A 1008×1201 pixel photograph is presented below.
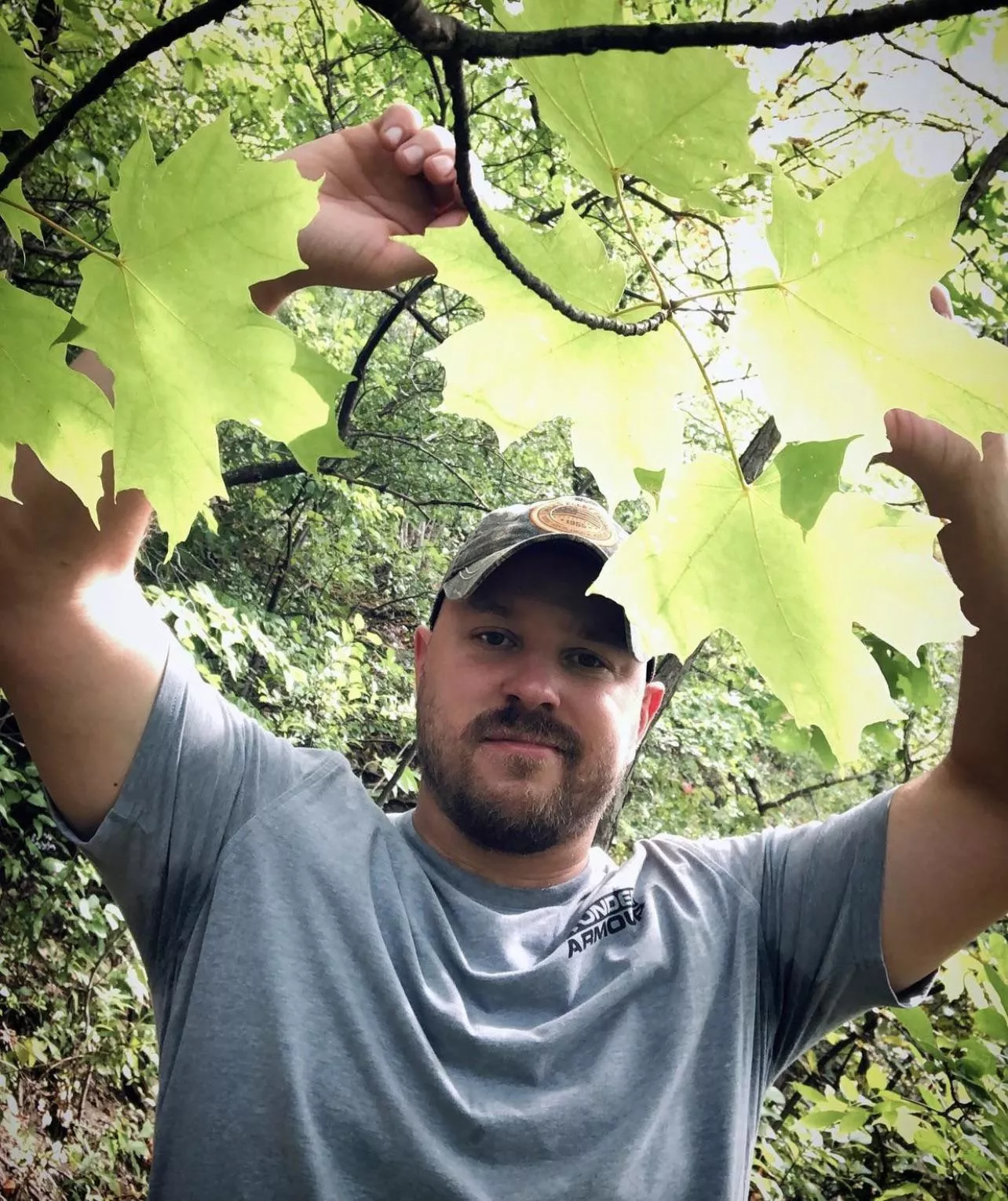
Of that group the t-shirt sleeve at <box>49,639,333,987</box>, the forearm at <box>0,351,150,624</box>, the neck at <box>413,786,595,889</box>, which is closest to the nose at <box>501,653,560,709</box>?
the neck at <box>413,786,595,889</box>

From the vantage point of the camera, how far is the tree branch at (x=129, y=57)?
0.46m

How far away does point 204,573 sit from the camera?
6324 mm

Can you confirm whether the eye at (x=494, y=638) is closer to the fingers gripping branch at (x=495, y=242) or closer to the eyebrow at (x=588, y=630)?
the eyebrow at (x=588, y=630)

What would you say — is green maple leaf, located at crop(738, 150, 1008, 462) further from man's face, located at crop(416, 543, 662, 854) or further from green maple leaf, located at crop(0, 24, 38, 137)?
man's face, located at crop(416, 543, 662, 854)

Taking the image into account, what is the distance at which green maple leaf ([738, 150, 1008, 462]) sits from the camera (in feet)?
1.85

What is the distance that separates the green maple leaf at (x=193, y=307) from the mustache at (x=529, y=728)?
1.18 meters

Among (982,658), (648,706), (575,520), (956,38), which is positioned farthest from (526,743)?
(956,38)

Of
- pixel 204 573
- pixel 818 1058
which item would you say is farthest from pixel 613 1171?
pixel 204 573

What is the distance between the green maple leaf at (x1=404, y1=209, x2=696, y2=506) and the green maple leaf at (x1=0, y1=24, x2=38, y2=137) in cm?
37

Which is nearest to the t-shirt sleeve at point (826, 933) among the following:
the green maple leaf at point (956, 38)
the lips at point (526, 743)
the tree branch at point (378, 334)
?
the lips at point (526, 743)

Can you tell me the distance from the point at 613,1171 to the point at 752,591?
1.09 meters

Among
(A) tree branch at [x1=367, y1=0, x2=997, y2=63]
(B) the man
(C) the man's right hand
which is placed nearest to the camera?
(A) tree branch at [x1=367, y1=0, x2=997, y2=63]

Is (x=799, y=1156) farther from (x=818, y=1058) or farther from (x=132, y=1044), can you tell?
(x=132, y=1044)

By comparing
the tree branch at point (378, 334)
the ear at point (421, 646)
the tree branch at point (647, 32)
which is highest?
the tree branch at point (378, 334)
